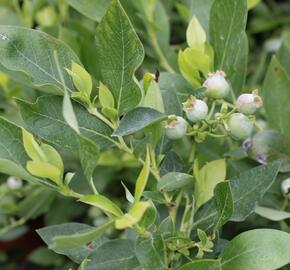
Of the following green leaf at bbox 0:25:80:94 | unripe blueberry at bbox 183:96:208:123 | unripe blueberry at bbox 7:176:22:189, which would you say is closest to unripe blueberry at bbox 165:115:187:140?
unripe blueberry at bbox 183:96:208:123

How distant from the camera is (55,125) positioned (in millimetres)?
707

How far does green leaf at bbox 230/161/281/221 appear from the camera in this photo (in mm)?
728

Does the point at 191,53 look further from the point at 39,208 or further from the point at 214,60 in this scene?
the point at 39,208

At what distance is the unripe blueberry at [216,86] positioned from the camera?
742mm

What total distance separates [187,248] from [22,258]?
3.19 feet

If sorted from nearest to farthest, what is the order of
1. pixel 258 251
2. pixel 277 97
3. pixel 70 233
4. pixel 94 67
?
Answer: pixel 258 251, pixel 70 233, pixel 277 97, pixel 94 67

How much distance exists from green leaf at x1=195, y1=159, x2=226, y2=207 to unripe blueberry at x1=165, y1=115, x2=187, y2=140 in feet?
0.26

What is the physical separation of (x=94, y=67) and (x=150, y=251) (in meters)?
0.47

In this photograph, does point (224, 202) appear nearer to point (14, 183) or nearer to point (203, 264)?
point (203, 264)

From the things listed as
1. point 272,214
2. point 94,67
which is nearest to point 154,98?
point 272,214

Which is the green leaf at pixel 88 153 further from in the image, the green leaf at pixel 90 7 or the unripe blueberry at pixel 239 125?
the green leaf at pixel 90 7

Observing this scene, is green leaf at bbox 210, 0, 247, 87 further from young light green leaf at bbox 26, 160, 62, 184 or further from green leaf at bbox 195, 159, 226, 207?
young light green leaf at bbox 26, 160, 62, 184

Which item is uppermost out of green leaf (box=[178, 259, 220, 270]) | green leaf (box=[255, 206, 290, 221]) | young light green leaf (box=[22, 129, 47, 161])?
young light green leaf (box=[22, 129, 47, 161])

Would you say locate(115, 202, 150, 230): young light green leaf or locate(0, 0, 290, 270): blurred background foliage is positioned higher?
locate(115, 202, 150, 230): young light green leaf
